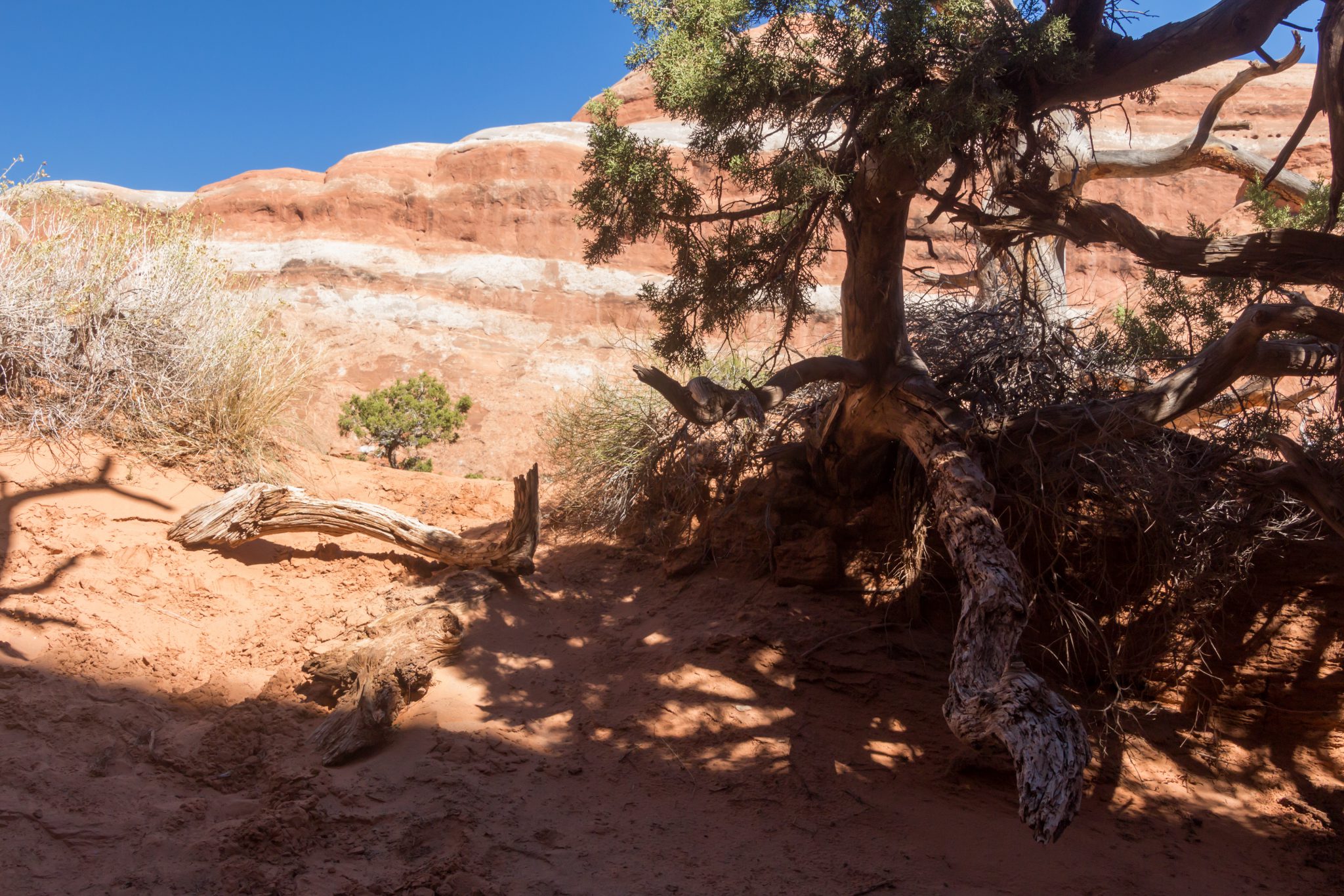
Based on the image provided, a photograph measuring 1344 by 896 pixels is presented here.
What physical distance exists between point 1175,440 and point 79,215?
960 centimetres

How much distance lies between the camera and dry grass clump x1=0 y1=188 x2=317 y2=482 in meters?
6.43

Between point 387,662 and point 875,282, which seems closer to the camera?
point 387,662

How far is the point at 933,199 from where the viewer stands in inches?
190

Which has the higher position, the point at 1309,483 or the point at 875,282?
the point at 875,282

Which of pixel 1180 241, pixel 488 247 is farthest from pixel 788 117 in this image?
pixel 488 247

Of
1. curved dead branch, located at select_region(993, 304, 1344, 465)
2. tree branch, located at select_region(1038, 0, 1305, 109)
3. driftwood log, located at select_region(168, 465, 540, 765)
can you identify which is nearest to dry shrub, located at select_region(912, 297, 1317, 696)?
curved dead branch, located at select_region(993, 304, 1344, 465)

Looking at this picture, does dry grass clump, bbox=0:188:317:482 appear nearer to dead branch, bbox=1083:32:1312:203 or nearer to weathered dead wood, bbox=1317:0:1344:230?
weathered dead wood, bbox=1317:0:1344:230

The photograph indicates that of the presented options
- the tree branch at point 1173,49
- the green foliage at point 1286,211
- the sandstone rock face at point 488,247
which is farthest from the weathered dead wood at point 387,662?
the sandstone rock face at point 488,247

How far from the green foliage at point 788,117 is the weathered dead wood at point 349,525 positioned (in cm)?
161

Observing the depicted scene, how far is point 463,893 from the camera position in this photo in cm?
338

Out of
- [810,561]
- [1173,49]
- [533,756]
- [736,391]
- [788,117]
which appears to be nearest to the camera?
[1173,49]

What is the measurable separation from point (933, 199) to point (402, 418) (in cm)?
880

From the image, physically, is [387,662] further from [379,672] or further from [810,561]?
[810,561]

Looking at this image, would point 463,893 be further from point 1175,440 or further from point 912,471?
point 1175,440
